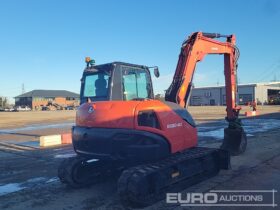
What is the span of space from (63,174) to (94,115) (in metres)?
1.59

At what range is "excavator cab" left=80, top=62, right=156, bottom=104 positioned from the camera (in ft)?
24.1

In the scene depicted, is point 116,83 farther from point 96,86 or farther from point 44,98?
point 44,98

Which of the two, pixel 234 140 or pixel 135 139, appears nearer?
pixel 135 139

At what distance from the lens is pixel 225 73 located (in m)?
10.9

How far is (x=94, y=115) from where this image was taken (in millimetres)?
7031

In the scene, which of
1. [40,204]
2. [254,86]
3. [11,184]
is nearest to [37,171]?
[11,184]

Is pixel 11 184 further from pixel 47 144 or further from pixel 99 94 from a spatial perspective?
pixel 47 144

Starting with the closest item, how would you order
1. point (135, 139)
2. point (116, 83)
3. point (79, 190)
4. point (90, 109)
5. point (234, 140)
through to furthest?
point (135, 139), point (90, 109), point (116, 83), point (79, 190), point (234, 140)

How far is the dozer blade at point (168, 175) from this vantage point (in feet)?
19.7

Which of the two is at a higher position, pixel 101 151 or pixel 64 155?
pixel 101 151

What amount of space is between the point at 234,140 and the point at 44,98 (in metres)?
101

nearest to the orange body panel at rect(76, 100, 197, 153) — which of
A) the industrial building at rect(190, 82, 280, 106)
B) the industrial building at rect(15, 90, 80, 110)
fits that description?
the industrial building at rect(190, 82, 280, 106)

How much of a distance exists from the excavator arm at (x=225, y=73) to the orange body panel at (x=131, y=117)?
1.45 metres

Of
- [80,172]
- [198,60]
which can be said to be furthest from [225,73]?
[80,172]
